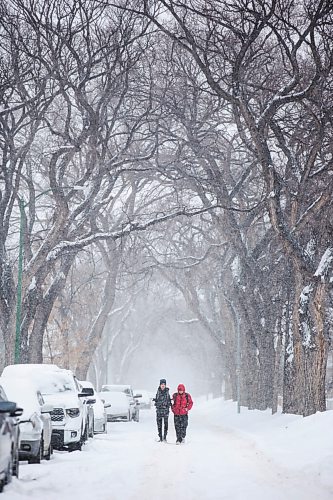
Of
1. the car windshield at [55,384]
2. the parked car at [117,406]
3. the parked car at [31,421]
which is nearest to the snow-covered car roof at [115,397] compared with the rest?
the parked car at [117,406]

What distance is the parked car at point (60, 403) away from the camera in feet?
65.1

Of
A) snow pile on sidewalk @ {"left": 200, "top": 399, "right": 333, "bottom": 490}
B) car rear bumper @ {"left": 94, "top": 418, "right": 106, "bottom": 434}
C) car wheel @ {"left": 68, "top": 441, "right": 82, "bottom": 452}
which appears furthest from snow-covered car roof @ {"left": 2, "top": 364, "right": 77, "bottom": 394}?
car rear bumper @ {"left": 94, "top": 418, "right": 106, "bottom": 434}

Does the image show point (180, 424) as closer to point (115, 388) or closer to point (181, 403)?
point (181, 403)

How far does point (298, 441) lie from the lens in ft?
72.5

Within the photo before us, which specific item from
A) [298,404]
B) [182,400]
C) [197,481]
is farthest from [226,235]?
[197,481]

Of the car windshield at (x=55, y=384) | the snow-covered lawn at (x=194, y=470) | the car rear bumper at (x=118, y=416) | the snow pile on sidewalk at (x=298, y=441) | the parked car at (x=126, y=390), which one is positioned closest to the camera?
the snow-covered lawn at (x=194, y=470)

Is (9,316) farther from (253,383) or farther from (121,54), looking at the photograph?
(253,383)

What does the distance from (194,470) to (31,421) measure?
3.06m

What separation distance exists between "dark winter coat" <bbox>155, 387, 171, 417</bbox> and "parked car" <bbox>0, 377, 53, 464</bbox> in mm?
6035

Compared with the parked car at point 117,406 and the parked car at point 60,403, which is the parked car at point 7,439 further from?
the parked car at point 117,406

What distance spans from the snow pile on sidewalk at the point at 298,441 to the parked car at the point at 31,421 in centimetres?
439

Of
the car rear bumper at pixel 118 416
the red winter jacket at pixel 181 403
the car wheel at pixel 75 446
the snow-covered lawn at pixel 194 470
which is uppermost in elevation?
the red winter jacket at pixel 181 403

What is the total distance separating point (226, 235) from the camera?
34.4 meters

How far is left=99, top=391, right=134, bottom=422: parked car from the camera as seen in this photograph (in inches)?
1559
